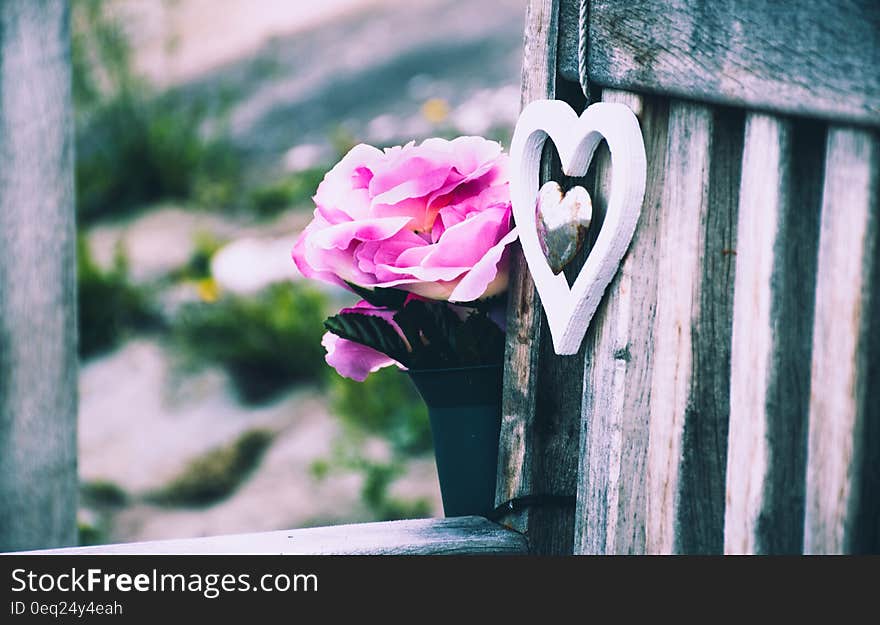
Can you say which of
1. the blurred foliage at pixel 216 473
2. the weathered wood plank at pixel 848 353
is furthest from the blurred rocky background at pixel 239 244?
the weathered wood plank at pixel 848 353

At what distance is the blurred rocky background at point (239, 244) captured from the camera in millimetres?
3387

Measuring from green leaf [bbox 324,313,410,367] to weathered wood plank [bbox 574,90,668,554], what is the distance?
0.89ft

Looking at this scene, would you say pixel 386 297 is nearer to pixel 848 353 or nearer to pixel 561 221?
pixel 561 221

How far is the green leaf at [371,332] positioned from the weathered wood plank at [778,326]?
1.56ft

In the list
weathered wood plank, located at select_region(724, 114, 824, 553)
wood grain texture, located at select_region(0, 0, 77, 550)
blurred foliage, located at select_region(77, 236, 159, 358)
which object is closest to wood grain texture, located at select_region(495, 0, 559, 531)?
weathered wood plank, located at select_region(724, 114, 824, 553)

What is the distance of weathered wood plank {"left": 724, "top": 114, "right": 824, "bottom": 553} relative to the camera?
0.73 m

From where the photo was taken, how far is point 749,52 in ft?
2.48

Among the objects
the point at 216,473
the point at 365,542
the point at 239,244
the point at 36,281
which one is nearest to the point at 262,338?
the point at 216,473

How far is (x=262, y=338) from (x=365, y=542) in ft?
9.33

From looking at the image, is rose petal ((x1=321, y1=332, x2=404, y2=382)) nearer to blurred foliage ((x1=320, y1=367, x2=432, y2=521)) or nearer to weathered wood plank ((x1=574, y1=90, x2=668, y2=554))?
weathered wood plank ((x1=574, y1=90, x2=668, y2=554))

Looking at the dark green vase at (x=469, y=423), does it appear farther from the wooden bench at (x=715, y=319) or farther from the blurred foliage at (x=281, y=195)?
the blurred foliage at (x=281, y=195)

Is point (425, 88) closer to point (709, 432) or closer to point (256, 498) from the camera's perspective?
point (256, 498)

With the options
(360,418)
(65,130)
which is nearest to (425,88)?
(360,418)

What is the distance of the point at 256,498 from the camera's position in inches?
131
